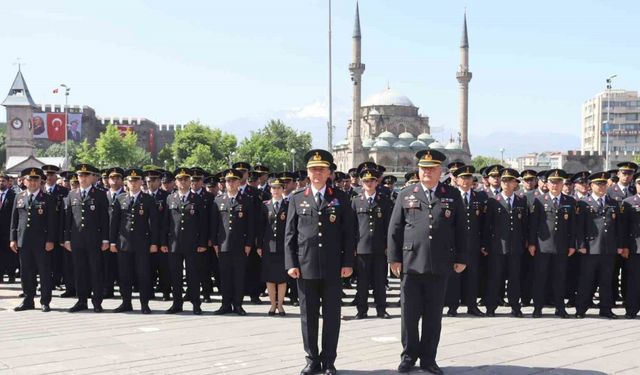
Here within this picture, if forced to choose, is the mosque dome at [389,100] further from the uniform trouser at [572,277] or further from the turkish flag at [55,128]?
the uniform trouser at [572,277]

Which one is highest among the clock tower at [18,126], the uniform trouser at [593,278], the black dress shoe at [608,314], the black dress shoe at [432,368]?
the clock tower at [18,126]

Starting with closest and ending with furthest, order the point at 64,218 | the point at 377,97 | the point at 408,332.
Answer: the point at 408,332 → the point at 64,218 → the point at 377,97

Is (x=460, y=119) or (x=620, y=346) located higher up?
(x=460, y=119)

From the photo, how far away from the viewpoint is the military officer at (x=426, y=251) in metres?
6.93

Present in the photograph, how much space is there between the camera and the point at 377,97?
131 m

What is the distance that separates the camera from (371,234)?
1044cm

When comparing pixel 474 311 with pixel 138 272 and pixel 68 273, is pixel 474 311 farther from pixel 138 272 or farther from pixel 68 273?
pixel 68 273

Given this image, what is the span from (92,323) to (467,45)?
317 feet

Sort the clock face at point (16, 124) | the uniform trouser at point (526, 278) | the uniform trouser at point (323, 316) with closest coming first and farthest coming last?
the uniform trouser at point (323, 316) → the uniform trouser at point (526, 278) → the clock face at point (16, 124)

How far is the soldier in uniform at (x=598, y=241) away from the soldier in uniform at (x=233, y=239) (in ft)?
16.9

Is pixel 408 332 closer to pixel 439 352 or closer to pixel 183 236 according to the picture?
pixel 439 352

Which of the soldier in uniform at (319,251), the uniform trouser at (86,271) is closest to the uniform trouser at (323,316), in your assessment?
the soldier in uniform at (319,251)

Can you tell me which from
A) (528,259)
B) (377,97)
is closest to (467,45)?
(377,97)

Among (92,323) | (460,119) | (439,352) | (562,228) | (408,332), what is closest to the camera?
(408,332)
